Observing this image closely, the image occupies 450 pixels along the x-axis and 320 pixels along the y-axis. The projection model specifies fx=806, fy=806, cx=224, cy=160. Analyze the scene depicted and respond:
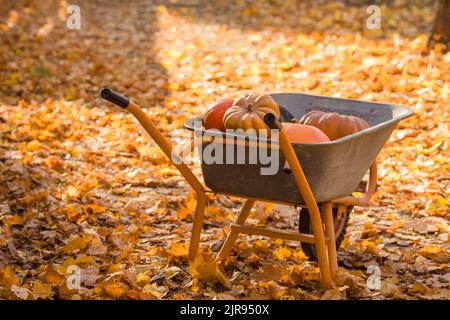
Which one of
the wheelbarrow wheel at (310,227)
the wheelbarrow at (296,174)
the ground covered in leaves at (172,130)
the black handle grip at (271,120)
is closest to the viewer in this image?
the black handle grip at (271,120)

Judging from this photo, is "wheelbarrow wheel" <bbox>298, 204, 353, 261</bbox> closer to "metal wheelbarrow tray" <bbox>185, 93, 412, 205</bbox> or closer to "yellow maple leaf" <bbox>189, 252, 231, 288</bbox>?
"metal wheelbarrow tray" <bbox>185, 93, 412, 205</bbox>

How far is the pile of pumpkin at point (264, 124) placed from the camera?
3365mm

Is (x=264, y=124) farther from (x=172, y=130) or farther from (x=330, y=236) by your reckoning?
(x=172, y=130)

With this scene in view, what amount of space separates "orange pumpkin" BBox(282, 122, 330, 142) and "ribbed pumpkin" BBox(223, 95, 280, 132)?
10cm

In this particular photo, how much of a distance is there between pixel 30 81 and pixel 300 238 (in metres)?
5.11

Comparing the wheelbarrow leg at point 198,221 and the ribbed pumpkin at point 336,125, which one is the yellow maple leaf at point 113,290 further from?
the ribbed pumpkin at point 336,125

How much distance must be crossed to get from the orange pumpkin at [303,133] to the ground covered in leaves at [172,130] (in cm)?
64

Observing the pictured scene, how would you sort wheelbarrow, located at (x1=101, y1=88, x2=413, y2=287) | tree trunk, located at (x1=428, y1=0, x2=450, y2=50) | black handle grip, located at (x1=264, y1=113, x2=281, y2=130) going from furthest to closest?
tree trunk, located at (x1=428, y1=0, x2=450, y2=50)
wheelbarrow, located at (x1=101, y1=88, x2=413, y2=287)
black handle grip, located at (x1=264, y1=113, x2=281, y2=130)

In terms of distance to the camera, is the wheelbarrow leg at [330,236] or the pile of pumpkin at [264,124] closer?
the pile of pumpkin at [264,124]

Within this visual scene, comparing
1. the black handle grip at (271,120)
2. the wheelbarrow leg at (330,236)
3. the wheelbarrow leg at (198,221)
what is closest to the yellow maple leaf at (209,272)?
the wheelbarrow leg at (198,221)

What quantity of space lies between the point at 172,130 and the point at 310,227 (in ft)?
9.63

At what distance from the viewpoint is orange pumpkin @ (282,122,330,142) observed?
3.41 metres

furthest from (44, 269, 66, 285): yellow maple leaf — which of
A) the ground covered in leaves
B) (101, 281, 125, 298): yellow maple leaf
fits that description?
(101, 281, 125, 298): yellow maple leaf

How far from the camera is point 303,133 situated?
3.42m
